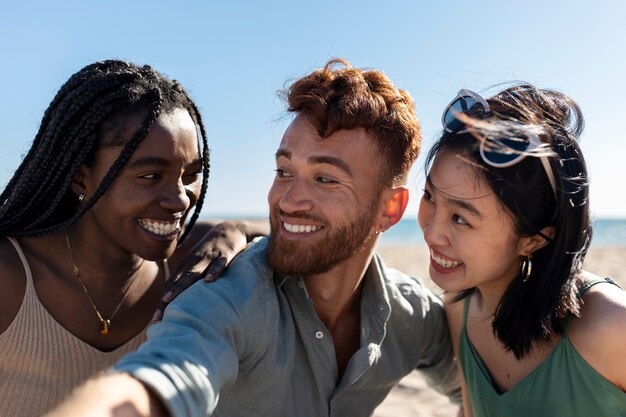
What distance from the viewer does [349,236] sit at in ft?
10.4

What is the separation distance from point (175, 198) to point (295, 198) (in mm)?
673

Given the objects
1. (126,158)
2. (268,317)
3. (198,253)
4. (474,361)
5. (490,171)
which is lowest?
(474,361)

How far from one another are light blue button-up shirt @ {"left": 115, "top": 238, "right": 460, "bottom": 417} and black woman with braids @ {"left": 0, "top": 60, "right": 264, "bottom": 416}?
13.4 inches

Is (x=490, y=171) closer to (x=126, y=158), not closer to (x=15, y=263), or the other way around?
(x=126, y=158)

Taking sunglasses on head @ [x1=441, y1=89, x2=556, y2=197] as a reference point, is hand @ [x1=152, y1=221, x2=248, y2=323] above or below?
below

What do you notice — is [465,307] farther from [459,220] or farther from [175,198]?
[175,198]

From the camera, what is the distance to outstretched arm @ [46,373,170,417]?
1680mm

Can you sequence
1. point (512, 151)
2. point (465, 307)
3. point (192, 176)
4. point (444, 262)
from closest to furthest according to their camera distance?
point (512, 151)
point (444, 262)
point (192, 176)
point (465, 307)

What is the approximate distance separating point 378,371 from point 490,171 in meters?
1.21

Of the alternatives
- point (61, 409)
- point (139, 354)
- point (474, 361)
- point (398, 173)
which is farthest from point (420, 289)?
point (61, 409)

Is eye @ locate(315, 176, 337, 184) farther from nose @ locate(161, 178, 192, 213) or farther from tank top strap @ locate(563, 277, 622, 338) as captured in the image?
tank top strap @ locate(563, 277, 622, 338)

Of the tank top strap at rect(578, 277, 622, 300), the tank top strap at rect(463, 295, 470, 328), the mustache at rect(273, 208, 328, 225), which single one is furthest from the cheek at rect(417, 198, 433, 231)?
the tank top strap at rect(578, 277, 622, 300)

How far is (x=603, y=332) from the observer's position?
2801 millimetres

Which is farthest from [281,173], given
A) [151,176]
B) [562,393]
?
[562,393]
